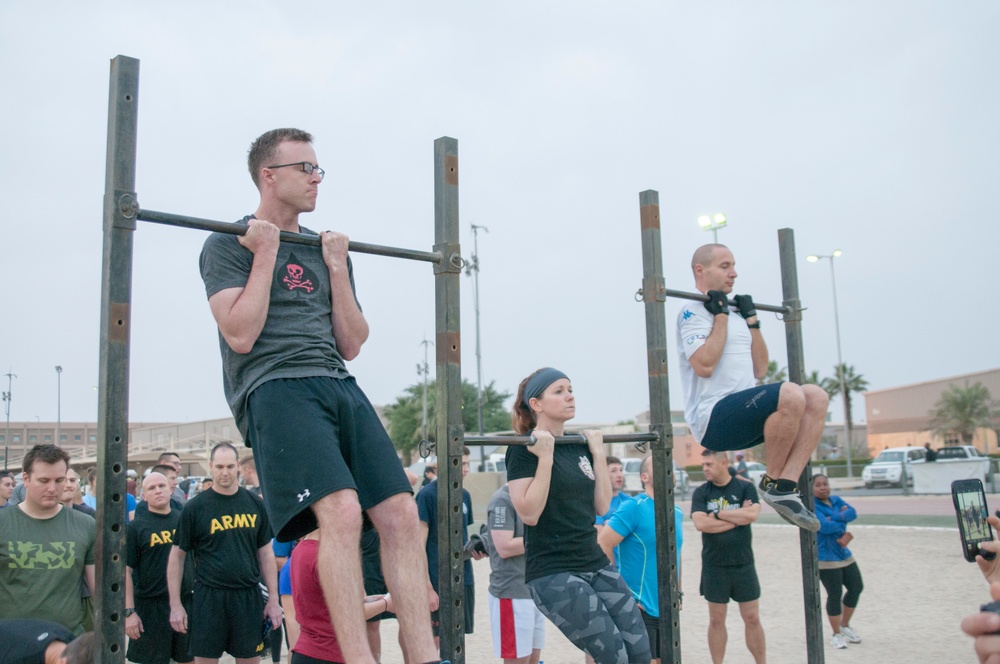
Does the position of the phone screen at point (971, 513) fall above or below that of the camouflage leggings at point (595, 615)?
above

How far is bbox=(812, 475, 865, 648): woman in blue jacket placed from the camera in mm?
8773

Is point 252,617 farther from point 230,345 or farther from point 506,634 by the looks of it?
point 230,345

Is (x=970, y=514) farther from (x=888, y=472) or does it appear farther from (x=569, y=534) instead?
(x=888, y=472)

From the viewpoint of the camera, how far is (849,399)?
179 ft

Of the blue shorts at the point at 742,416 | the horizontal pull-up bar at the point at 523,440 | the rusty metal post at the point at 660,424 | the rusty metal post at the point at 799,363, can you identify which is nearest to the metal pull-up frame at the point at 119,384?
the horizontal pull-up bar at the point at 523,440

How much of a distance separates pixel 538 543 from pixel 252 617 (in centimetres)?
278

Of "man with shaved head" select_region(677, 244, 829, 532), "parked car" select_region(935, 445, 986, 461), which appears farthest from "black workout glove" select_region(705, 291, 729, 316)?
"parked car" select_region(935, 445, 986, 461)

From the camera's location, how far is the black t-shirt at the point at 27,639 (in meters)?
3.27

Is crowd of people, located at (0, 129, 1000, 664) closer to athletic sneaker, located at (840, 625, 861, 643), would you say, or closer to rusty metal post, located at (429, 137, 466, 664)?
rusty metal post, located at (429, 137, 466, 664)

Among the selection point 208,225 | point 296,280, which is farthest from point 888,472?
point 208,225

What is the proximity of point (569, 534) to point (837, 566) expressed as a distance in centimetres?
579

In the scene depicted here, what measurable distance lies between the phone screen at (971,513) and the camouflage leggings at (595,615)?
1578mm

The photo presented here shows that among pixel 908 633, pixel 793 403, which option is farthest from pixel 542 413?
pixel 908 633

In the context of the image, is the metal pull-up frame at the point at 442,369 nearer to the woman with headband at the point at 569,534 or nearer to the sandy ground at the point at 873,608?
the woman with headband at the point at 569,534
